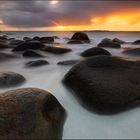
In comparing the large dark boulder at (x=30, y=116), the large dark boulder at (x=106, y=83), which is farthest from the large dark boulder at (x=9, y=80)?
the large dark boulder at (x=30, y=116)

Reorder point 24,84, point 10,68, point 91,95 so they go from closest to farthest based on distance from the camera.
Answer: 1. point 91,95
2. point 24,84
3. point 10,68

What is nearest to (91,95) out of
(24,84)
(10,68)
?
(24,84)

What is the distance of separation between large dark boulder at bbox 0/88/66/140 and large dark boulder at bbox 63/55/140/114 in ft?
1.44

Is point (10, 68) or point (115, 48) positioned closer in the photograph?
point (10, 68)

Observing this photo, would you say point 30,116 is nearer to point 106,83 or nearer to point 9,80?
point 106,83

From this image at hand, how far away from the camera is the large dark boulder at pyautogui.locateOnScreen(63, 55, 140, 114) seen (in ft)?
8.17

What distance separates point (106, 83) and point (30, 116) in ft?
3.47

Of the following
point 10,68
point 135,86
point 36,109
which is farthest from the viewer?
point 10,68

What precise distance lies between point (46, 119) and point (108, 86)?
0.89 meters

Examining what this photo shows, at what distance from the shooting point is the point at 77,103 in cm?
268

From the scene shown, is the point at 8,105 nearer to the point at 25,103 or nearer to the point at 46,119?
the point at 25,103

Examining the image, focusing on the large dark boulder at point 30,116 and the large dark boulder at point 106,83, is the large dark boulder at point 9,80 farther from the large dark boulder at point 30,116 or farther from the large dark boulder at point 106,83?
the large dark boulder at point 30,116

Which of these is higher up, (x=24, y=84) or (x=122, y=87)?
(x=122, y=87)

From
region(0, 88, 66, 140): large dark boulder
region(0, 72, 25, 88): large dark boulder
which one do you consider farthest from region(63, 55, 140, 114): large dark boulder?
region(0, 72, 25, 88): large dark boulder
